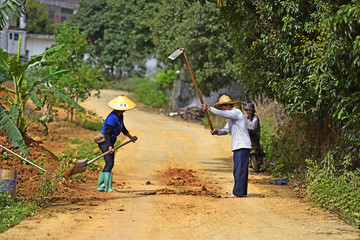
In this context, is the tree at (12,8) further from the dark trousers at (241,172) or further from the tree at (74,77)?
the tree at (74,77)

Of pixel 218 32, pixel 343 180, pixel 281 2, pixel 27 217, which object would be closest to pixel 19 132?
pixel 27 217

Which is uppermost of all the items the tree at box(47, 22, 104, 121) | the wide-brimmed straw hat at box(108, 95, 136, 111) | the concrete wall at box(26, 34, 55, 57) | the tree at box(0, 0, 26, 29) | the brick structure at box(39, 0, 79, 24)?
the brick structure at box(39, 0, 79, 24)

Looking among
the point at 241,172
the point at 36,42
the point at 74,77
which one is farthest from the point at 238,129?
the point at 36,42

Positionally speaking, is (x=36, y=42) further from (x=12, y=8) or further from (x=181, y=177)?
(x=181, y=177)

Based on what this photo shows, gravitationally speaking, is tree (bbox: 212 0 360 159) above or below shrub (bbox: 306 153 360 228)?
above

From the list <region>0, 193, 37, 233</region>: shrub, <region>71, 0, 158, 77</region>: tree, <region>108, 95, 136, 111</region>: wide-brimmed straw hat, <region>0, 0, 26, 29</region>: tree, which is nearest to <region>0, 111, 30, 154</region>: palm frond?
<region>0, 0, 26, 29</region>: tree

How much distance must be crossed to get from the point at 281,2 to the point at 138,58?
35169 mm

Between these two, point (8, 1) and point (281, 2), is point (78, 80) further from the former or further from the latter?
point (281, 2)

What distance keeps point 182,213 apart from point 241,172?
2.36 m

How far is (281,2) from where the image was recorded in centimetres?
1222

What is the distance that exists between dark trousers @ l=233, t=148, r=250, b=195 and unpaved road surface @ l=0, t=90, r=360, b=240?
232 millimetres

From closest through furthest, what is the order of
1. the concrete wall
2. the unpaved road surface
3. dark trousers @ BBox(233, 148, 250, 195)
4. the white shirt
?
the unpaved road surface
dark trousers @ BBox(233, 148, 250, 195)
the white shirt
the concrete wall

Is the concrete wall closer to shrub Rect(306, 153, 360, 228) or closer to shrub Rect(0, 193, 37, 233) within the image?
shrub Rect(306, 153, 360, 228)

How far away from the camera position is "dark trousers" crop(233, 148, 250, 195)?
11.4 meters
